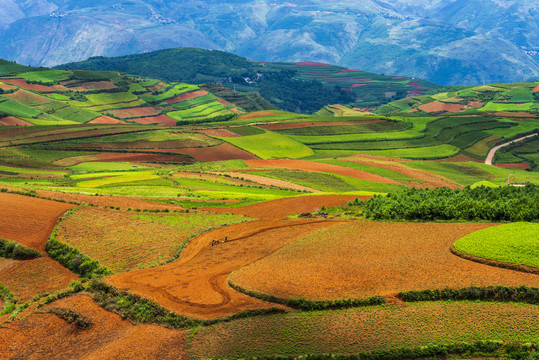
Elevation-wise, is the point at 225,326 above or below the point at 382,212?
below

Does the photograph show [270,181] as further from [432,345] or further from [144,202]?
[432,345]

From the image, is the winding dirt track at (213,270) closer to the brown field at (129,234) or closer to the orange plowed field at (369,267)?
the orange plowed field at (369,267)

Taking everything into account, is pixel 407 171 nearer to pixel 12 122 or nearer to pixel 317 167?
pixel 317 167

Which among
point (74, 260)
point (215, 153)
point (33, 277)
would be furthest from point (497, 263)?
point (215, 153)

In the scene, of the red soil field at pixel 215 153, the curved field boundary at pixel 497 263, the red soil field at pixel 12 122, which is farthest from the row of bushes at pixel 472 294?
the red soil field at pixel 12 122

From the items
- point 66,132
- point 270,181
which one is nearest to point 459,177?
point 270,181

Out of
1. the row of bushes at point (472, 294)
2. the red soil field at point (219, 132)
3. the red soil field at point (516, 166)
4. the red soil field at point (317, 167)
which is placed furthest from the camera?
the red soil field at point (219, 132)

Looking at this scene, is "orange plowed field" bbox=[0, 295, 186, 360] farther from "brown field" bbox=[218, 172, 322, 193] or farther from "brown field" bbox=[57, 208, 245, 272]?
"brown field" bbox=[218, 172, 322, 193]
